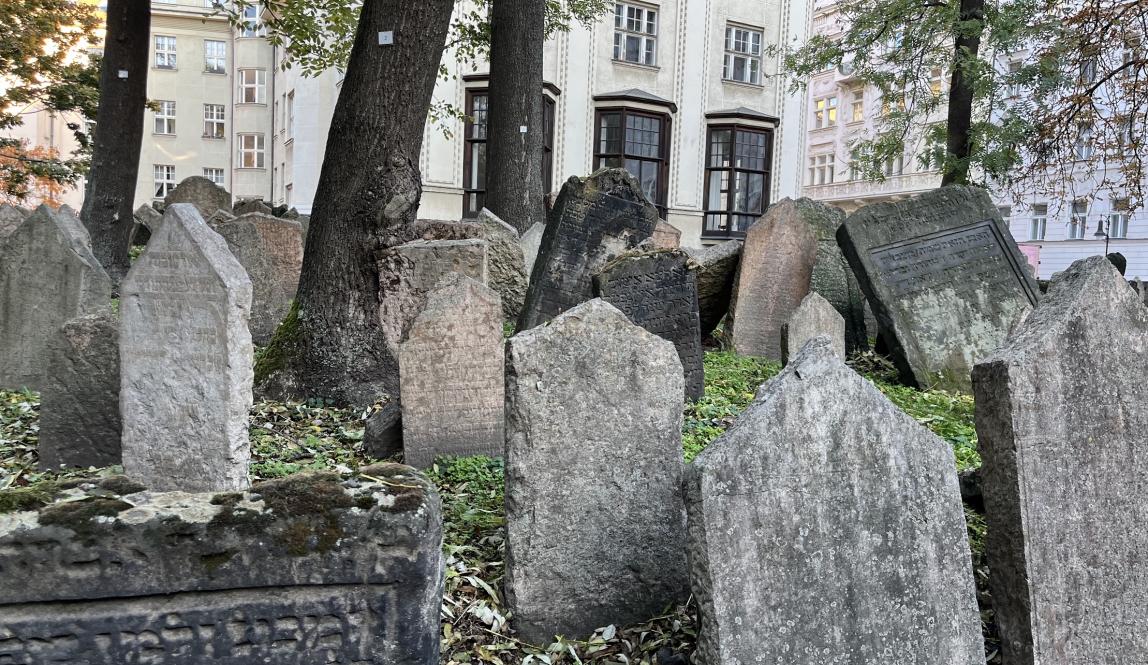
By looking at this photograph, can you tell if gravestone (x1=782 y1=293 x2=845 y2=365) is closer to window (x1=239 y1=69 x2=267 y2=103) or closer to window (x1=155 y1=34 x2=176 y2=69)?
window (x1=239 y1=69 x2=267 y2=103)

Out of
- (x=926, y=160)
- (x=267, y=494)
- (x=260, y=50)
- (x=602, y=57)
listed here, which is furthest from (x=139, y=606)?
(x=260, y=50)

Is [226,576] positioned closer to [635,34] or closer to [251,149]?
[635,34]

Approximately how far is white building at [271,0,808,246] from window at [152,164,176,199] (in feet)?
32.5

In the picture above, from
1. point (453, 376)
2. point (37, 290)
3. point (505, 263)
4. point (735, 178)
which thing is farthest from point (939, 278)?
point (735, 178)

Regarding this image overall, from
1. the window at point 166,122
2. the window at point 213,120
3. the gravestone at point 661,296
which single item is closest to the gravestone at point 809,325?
the gravestone at point 661,296

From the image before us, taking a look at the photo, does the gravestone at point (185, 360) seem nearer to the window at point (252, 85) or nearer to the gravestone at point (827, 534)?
the gravestone at point (827, 534)

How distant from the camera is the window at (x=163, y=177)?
125 ft

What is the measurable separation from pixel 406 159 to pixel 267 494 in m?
4.64

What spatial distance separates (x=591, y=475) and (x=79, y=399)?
309cm

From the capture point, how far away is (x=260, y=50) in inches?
1462

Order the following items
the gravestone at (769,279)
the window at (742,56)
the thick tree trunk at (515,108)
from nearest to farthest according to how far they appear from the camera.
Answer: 1. the gravestone at (769,279)
2. the thick tree trunk at (515,108)
3. the window at (742,56)

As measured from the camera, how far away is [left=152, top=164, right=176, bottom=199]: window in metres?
38.0

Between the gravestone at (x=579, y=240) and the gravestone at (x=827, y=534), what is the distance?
5.92 m

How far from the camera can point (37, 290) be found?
6801 mm
